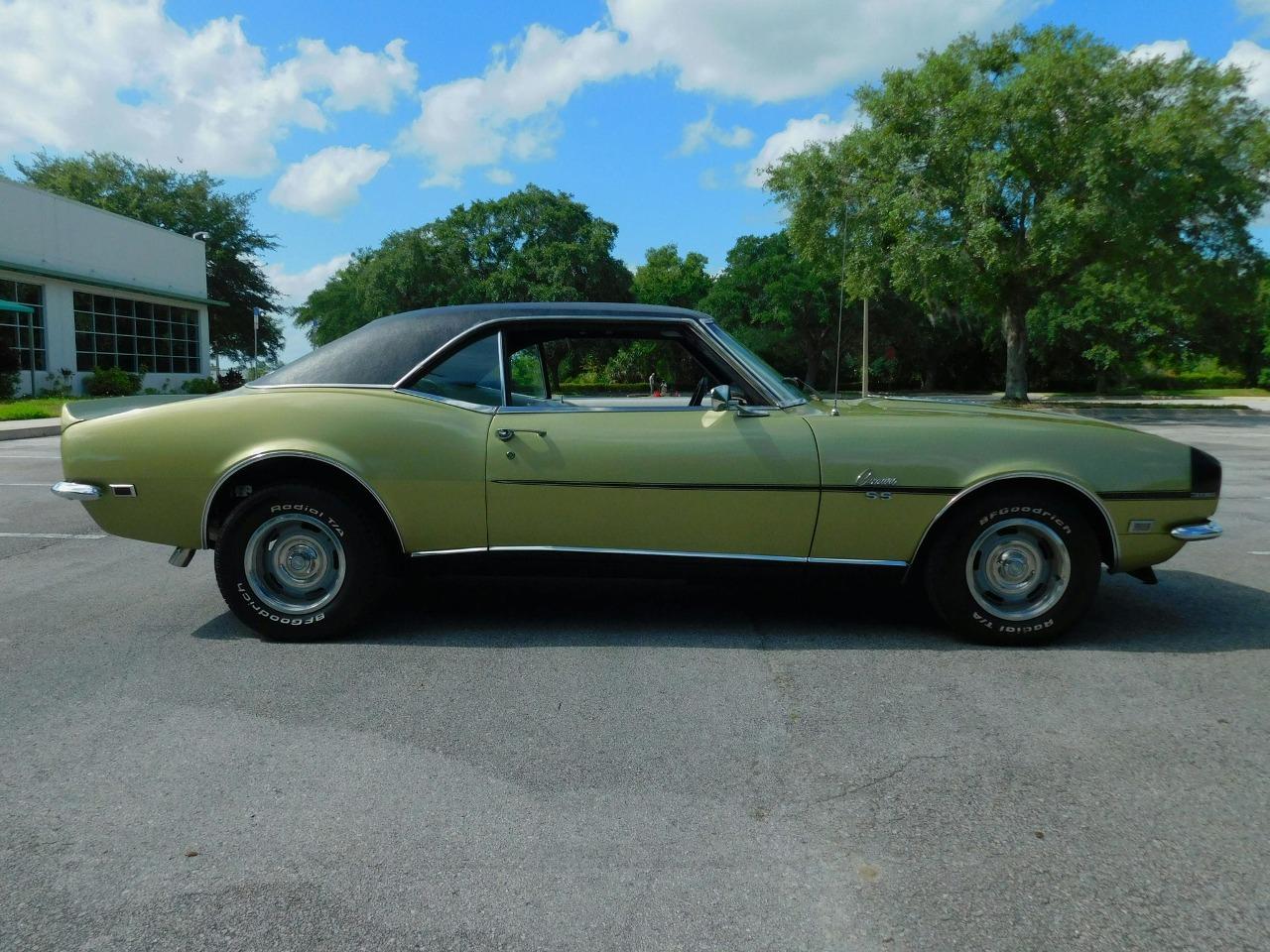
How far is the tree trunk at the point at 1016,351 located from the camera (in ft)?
105

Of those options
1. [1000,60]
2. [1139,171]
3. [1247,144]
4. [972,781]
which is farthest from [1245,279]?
[972,781]

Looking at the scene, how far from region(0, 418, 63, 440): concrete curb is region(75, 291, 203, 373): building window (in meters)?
13.7

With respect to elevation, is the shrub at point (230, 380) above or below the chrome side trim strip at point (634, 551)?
above

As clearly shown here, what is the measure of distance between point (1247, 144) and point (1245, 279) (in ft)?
13.2

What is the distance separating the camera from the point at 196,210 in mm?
46500

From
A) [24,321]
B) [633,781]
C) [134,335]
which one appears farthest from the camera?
[134,335]

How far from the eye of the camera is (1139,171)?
2673 centimetres

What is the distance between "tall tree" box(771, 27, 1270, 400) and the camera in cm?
2670

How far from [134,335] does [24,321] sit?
5744 mm

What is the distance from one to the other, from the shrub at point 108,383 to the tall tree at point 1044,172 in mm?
22716

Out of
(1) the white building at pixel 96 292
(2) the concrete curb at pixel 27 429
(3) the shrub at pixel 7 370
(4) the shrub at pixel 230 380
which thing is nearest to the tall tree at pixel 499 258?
(4) the shrub at pixel 230 380

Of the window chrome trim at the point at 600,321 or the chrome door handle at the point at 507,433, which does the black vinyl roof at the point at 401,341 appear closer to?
the window chrome trim at the point at 600,321

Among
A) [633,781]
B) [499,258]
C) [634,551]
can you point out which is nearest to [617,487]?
[634,551]

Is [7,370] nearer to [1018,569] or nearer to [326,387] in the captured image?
[326,387]
